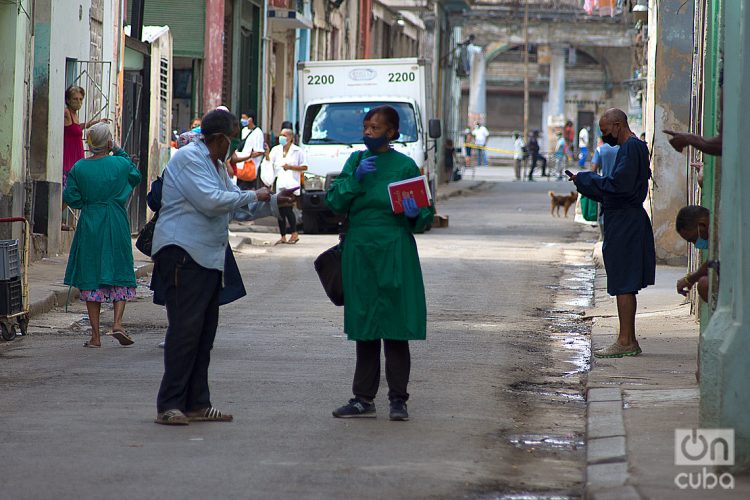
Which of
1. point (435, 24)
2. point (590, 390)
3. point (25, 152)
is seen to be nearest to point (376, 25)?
point (435, 24)

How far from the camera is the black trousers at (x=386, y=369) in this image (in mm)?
8055

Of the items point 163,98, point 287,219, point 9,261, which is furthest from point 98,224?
point 163,98

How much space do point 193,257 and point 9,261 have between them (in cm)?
408

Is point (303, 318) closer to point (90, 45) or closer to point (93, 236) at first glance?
point (93, 236)

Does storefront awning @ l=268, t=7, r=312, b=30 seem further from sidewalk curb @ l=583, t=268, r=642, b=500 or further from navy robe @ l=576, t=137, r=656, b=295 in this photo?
sidewalk curb @ l=583, t=268, r=642, b=500

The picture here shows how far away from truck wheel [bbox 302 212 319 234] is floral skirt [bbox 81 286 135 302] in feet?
43.1

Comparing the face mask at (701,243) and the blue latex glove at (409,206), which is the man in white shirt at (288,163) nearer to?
the face mask at (701,243)

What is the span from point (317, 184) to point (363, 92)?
92.4 inches

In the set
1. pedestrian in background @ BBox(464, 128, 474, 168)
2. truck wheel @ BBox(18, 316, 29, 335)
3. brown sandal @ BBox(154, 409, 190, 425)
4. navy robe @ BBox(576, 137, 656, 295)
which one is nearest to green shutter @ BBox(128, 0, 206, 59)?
truck wheel @ BBox(18, 316, 29, 335)

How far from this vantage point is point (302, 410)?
8219 mm

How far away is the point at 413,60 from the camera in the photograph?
25641 mm

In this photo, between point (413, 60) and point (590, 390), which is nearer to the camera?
point (590, 390)

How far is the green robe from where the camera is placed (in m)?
11.1

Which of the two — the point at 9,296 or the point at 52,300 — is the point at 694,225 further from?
the point at 52,300
